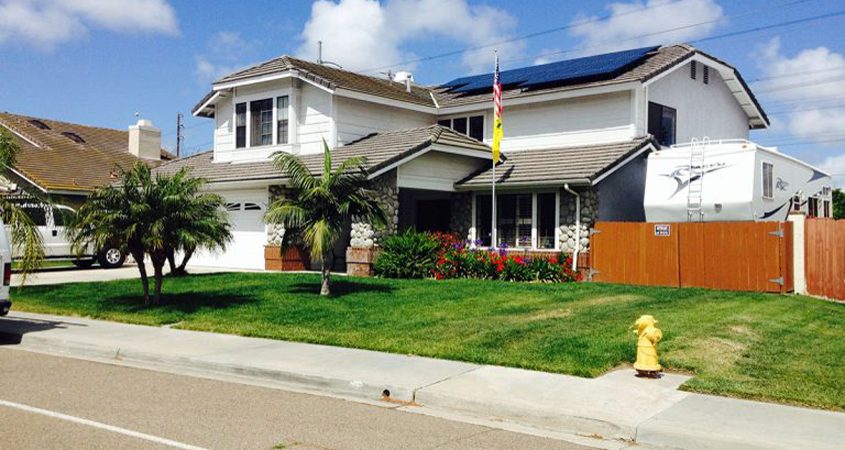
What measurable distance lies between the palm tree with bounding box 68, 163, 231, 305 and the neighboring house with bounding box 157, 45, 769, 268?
6.15 m

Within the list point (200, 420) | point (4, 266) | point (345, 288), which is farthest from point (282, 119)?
point (200, 420)

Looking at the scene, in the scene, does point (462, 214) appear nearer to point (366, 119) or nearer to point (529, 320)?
point (366, 119)

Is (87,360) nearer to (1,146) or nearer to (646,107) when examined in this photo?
(1,146)

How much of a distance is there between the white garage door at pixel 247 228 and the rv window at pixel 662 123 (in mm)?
12132

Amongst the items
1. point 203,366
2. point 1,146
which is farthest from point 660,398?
point 1,146

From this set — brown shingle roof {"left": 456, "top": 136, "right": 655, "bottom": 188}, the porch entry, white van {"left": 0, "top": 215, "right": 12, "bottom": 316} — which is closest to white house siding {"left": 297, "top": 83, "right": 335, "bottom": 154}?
the porch entry

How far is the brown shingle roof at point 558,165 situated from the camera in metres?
21.0

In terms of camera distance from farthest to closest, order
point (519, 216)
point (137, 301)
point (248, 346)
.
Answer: point (519, 216), point (137, 301), point (248, 346)

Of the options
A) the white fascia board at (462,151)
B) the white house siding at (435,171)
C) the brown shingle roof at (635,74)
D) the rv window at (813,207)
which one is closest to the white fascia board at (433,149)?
the white fascia board at (462,151)

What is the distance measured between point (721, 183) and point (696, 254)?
1.95 metres

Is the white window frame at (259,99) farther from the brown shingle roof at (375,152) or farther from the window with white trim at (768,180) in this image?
the window with white trim at (768,180)

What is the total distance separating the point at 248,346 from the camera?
38.0 ft

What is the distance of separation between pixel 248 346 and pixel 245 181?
1275cm

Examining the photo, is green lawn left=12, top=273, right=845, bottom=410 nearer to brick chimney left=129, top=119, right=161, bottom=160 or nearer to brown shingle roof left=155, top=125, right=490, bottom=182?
brown shingle roof left=155, top=125, right=490, bottom=182
